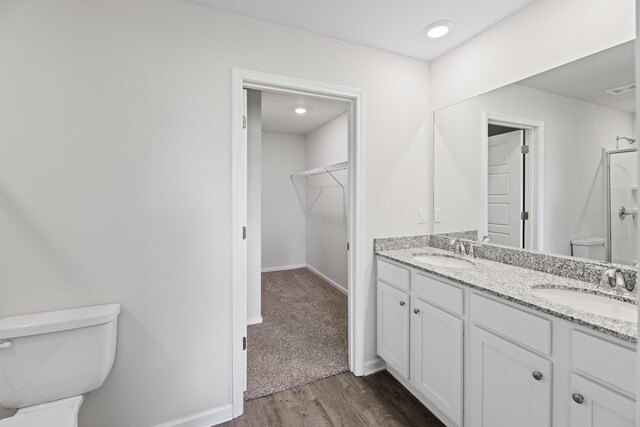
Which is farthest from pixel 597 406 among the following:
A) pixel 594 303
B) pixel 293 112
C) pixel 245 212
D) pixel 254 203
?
pixel 293 112

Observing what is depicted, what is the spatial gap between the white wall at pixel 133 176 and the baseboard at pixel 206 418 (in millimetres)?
32

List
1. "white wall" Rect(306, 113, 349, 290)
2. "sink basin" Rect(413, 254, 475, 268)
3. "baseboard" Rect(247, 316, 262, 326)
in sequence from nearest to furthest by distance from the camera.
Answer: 1. "sink basin" Rect(413, 254, 475, 268)
2. "baseboard" Rect(247, 316, 262, 326)
3. "white wall" Rect(306, 113, 349, 290)

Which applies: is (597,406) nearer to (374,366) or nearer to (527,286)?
(527,286)

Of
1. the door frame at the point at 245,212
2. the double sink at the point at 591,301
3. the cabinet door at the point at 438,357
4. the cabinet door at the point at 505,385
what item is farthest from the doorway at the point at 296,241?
the double sink at the point at 591,301

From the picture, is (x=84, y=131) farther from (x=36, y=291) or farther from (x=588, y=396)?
(x=588, y=396)

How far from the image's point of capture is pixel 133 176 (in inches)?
60.0

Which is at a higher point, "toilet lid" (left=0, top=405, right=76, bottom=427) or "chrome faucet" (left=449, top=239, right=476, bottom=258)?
"chrome faucet" (left=449, top=239, right=476, bottom=258)

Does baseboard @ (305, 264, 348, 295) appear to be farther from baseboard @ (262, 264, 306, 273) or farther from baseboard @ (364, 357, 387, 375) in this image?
baseboard @ (364, 357, 387, 375)

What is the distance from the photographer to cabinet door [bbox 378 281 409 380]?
6.10ft

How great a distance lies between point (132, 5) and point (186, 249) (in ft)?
4.33

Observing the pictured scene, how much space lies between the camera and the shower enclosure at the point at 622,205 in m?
1.30

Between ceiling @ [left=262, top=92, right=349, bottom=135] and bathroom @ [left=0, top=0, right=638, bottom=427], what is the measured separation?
1.05m

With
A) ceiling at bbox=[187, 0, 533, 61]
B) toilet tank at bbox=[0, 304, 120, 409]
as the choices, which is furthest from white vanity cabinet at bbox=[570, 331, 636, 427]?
toilet tank at bbox=[0, 304, 120, 409]

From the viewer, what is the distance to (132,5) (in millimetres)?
1507
